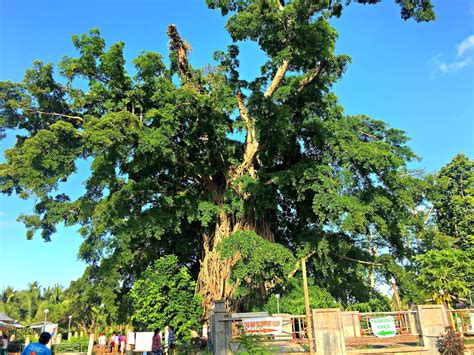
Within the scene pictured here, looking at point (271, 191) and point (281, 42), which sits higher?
point (281, 42)

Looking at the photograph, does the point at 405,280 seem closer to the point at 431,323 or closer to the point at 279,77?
the point at 431,323

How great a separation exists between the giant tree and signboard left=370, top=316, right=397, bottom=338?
616 cm

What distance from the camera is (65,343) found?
21.2 m

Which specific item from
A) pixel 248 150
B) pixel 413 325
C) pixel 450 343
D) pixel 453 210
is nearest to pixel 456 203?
pixel 453 210

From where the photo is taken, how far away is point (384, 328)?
998cm

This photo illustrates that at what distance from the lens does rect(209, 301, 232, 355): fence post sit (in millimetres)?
8750

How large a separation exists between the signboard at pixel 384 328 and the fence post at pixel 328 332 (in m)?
1.62

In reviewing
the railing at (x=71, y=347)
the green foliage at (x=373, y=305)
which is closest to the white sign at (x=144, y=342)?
the railing at (x=71, y=347)

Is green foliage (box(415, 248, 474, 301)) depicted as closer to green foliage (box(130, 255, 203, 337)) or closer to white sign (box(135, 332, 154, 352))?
green foliage (box(130, 255, 203, 337))

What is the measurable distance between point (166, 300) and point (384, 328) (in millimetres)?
7549

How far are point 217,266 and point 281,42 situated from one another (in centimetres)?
1031

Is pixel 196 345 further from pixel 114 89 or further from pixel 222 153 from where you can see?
pixel 114 89

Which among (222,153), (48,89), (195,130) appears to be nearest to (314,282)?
(222,153)

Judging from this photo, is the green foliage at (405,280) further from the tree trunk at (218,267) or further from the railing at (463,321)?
the tree trunk at (218,267)
